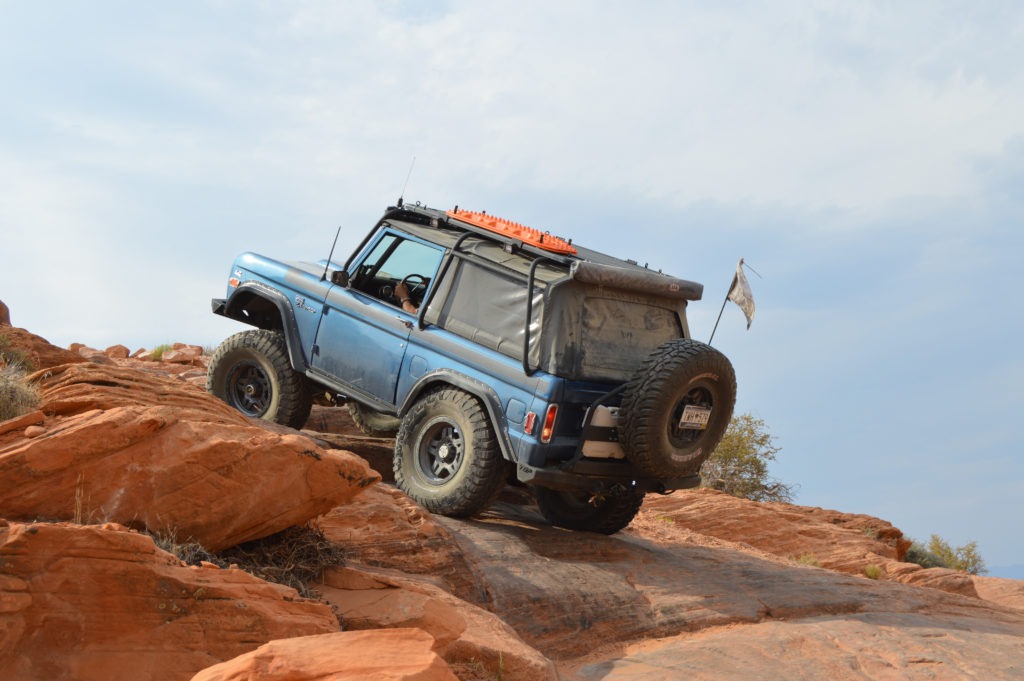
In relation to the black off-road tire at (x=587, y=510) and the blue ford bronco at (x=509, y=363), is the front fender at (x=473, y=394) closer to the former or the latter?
the blue ford bronco at (x=509, y=363)

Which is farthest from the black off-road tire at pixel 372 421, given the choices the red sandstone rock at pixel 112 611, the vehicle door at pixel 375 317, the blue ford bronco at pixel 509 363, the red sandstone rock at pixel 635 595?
the red sandstone rock at pixel 112 611

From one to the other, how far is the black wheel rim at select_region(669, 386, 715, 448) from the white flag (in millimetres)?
1736

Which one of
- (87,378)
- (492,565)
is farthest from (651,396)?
(87,378)

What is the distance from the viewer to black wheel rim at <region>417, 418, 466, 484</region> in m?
8.88

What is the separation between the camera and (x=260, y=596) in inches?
221

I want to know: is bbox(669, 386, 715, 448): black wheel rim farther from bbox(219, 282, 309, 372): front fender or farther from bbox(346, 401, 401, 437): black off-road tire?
bbox(219, 282, 309, 372): front fender

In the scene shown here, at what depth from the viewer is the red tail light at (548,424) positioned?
27.7 ft

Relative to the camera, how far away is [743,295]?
34.0 feet

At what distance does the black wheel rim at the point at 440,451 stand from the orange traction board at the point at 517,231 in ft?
5.36

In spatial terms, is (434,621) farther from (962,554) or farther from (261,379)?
(962,554)

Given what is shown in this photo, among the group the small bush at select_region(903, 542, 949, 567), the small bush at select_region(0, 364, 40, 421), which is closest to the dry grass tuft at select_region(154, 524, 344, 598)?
the small bush at select_region(0, 364, 40, 421)

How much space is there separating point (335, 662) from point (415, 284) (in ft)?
20.4

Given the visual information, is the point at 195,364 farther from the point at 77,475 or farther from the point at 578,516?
the point at 77,475

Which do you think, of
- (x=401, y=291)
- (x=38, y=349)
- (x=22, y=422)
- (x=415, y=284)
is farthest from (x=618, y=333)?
(x=38, y=349)
